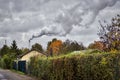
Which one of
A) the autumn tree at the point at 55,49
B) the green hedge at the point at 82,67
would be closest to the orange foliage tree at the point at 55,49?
the autumn tree at the point at 55,49

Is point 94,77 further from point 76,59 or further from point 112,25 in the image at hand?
point 112,25

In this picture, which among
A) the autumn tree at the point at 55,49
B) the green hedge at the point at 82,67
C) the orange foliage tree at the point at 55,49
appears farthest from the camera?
the autumn tree at the point at 55,49

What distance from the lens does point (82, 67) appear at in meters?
20.7

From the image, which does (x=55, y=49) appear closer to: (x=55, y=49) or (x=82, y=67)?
(x=55, y=49)

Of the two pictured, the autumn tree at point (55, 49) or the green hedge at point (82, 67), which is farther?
the autumn tree at point (55, 49)

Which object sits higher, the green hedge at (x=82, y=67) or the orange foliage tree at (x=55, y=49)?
the orange foliage tree at (x=55, y=49)

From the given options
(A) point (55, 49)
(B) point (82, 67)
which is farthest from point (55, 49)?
(B) point (82, 67)

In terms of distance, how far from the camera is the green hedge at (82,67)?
16062 millimetres

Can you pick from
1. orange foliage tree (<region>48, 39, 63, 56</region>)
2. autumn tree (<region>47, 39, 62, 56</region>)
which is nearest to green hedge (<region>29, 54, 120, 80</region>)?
orange foliage tree (<region>48, 39, 63, 56</region>)

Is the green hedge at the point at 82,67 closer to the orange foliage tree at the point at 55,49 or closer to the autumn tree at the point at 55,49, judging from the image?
the orange foliage tree at the point at 55,49

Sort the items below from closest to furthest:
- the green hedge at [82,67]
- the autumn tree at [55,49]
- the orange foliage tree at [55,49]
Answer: the green hedge at [82,67] < the orange foliage tree at [55,49] < the autumn tree at [55,49]

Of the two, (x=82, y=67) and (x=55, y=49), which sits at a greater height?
(x=55, y=49)

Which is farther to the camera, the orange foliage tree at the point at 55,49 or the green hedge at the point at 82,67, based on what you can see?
the orange foliage tree at the point at 55,49

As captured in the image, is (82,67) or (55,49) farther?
(55,49)
